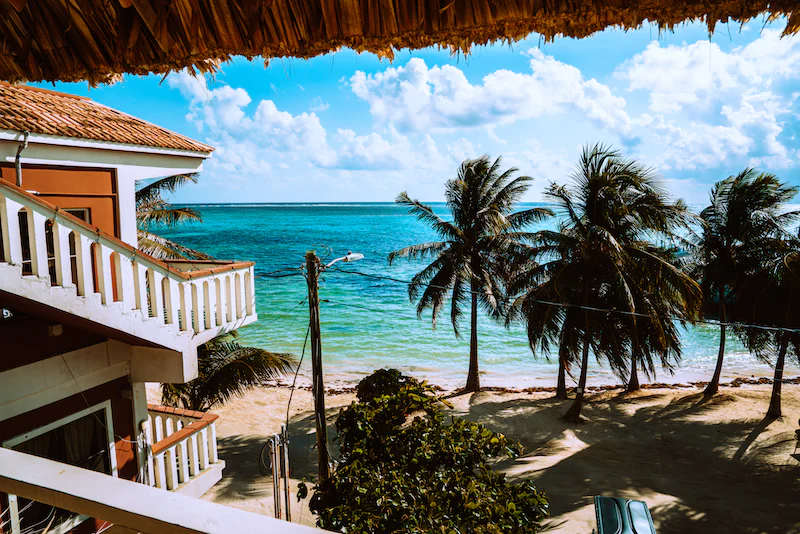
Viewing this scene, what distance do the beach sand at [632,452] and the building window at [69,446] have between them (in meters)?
4.52

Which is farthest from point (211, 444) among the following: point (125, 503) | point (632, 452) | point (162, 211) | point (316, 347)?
point (632, 452)

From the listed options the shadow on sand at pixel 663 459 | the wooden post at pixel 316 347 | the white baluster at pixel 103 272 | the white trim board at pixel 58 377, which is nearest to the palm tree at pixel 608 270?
the shadow on sand at pixel 663 459

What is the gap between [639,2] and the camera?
7.94 ft

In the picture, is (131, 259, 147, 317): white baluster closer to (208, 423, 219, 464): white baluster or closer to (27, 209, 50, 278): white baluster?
(27, 209, 50, 278): white baluster

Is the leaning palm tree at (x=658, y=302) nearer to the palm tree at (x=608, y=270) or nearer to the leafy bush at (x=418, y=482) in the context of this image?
the palm tree at (x=608, y=270)

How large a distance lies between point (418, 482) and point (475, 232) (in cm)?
1606

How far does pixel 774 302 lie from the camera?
15.9m

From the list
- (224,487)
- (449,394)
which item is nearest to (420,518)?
(224,487)

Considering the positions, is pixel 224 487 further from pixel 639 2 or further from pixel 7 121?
pixel 639 2

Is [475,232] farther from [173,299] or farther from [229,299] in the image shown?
[173,299]

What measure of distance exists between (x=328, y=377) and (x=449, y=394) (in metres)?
6.73

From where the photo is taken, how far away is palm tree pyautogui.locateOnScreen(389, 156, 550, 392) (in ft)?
64.4

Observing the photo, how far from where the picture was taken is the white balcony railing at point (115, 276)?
Answer: 4.66 m

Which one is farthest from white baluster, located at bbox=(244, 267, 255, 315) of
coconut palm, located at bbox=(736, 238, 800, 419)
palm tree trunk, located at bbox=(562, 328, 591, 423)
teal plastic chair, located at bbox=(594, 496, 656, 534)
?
coconut palm, located at bbox=(736, 238, 800, 419)
